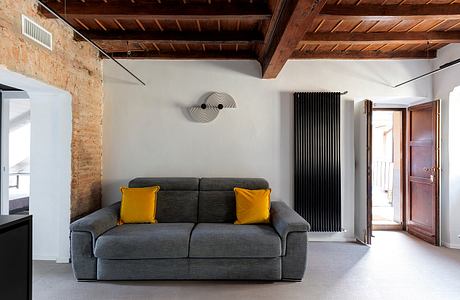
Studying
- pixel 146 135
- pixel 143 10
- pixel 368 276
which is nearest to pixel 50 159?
pixel 146 135

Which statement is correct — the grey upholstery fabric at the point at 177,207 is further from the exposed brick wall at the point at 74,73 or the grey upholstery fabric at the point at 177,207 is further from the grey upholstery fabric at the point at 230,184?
the exposed brick wall at the point at 74,73

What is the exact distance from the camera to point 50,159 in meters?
3.87

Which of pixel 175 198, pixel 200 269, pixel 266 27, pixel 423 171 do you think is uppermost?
pixel 266 27

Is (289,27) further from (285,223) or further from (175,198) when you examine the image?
(175,198)

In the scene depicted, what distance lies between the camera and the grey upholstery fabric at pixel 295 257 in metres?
3.23

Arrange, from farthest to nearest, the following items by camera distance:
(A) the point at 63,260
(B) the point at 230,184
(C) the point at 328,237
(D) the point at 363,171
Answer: (C) the point at 328,237
(D) the point at 363,171
(B) the point at 230,184
(A) the point at 63,260

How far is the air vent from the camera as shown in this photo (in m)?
2.92

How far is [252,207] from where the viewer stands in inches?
151

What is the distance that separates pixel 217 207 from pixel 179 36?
2.26 m

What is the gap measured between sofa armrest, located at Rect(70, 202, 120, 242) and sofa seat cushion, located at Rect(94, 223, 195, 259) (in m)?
0.09


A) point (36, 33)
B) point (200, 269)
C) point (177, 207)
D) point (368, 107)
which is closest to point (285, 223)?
point (200, 269)

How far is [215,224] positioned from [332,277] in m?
→ 1.46

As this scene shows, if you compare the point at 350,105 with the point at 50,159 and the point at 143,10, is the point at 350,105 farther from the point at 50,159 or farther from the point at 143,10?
the point at 50,159

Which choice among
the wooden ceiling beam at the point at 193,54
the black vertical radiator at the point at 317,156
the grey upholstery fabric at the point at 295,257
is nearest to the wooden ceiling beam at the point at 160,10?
the wooden ceiling beam at the point at 193,54
